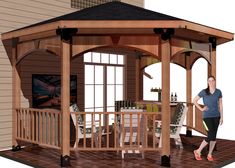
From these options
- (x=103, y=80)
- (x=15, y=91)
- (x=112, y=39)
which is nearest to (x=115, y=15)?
(x=112, y=39)

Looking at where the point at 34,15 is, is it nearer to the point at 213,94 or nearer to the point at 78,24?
the point at 78,24

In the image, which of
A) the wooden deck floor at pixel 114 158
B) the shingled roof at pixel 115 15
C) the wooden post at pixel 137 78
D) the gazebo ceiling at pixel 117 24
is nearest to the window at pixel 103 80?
the wooden post at pixel 137 78

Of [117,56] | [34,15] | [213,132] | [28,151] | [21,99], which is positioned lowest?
[28,151]

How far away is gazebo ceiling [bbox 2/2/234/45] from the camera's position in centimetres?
613

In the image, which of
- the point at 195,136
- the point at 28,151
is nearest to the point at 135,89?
the point at 195,136

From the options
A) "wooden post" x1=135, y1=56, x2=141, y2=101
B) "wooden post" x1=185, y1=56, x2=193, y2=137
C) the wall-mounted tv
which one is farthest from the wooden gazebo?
"wooden post" x1=135, y1=56, x2=141, y2=101

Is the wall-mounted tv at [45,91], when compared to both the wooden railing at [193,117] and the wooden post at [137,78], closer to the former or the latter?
the wooden post at [137,78]

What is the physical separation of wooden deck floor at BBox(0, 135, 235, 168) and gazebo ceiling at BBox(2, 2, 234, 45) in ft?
8.55

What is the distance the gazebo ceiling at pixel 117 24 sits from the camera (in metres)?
6.13

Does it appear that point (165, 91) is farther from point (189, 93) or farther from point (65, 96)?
point (189, 93)

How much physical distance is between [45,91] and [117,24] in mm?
3726

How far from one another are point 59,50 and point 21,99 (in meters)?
2.38

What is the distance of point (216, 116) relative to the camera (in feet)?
22.2

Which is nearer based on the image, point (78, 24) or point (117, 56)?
point (78, 24)
